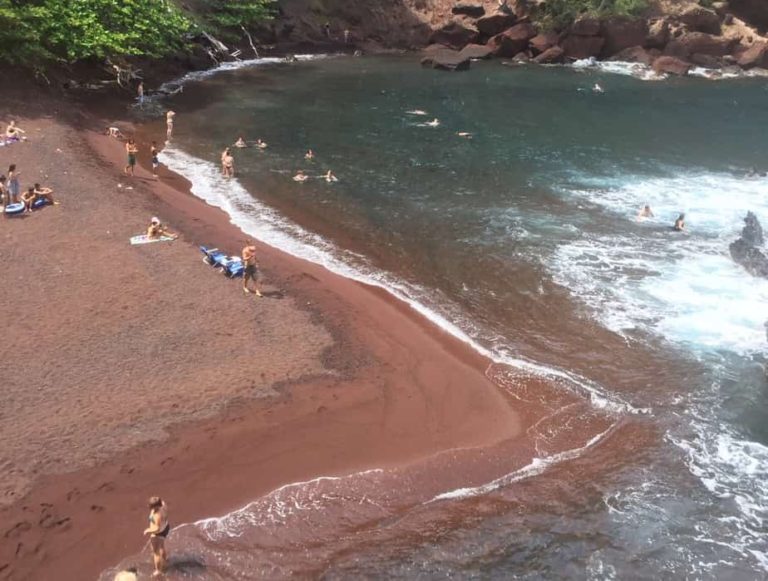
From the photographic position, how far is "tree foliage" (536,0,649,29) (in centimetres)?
7219

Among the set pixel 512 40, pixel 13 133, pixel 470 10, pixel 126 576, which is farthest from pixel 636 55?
pixel 126 576

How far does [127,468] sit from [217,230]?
45.1 ft

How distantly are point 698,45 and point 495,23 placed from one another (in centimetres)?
2198

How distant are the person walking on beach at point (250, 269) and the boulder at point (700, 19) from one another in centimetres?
6972

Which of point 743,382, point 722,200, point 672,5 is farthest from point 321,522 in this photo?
point 672,5

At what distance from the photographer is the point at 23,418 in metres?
14.2

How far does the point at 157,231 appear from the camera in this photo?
2342cm

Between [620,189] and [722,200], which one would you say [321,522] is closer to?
[620,189]

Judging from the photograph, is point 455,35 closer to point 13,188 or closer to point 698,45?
point 698,45

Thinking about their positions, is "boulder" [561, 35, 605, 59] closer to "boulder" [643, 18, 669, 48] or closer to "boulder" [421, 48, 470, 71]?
"boulder" [643, 18, 669, 48]

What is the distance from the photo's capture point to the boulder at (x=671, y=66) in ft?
219

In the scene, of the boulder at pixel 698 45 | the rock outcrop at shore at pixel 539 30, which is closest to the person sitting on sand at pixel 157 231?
the rock outcrop at shore at pixel 539 30

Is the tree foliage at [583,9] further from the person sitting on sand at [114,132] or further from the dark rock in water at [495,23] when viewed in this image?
the person sitting on sand at [114,132]

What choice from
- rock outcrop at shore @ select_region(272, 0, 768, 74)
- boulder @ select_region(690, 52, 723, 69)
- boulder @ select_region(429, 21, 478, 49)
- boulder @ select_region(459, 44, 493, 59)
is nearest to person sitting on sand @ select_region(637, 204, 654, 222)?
boulder @ select_region(459, 44, 493, 59)
